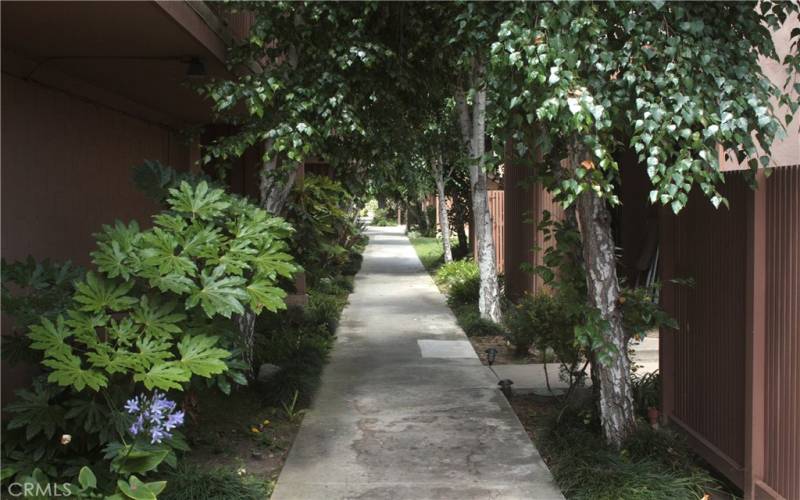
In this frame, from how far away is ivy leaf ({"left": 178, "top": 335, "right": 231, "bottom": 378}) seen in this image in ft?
15.0

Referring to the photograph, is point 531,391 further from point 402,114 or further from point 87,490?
point 87,490

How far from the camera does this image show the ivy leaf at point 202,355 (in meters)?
4.58

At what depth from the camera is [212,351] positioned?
472 cm

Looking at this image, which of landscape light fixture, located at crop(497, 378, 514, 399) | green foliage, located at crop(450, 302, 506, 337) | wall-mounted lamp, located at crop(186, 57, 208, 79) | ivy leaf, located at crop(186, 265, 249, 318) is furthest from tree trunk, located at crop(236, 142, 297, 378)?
green foliage, located at crop(450, 302, 506, 337)

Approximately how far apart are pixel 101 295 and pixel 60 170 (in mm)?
2967

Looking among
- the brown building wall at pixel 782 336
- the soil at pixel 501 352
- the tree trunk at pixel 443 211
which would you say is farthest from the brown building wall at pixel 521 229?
the tree trunk at pixel 443 211

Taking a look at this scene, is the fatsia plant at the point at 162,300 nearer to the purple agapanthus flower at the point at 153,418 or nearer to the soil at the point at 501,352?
the purple agapanthus flower at the point at 153,418

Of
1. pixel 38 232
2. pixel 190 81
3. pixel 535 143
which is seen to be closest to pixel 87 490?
pixel 38 232

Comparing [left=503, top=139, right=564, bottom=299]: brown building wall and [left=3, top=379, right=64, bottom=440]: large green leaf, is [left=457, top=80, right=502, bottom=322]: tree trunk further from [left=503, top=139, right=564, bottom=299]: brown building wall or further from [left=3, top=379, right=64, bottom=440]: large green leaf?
[left=3, top=379, right=64, bottom=440]: large green leaf

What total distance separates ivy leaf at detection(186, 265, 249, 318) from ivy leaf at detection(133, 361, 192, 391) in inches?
14.4

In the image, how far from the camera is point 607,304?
225 inches

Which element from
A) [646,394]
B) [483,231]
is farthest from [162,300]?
[483,231]

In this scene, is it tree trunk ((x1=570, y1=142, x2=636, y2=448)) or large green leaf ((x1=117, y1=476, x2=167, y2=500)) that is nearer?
large green leaf ((x1=117, y1=476, x2=167, y2=500))

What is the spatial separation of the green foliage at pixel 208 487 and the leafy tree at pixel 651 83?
8.99ft
